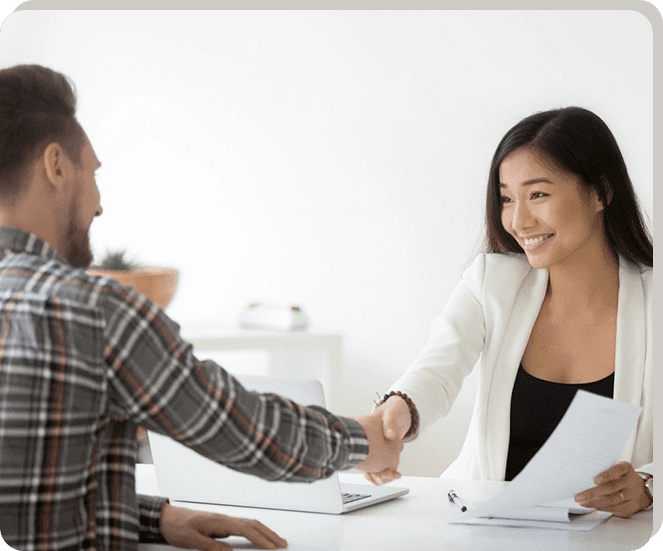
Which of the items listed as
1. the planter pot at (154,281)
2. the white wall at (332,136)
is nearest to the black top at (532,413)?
the white wall at (332,136)

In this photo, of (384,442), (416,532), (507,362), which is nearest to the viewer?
(416,532)

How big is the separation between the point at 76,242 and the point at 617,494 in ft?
2.74

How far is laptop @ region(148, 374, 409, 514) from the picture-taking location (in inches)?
45.2

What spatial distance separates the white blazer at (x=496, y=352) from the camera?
1.44 m

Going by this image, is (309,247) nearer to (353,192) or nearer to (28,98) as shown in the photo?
(353,192)

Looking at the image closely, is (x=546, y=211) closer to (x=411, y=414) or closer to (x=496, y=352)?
(x=496, y=352)

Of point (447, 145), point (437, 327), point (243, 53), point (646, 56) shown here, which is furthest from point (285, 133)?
point (646, 56)

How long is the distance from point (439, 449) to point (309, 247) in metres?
0.57

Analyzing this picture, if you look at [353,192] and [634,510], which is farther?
[353,192]

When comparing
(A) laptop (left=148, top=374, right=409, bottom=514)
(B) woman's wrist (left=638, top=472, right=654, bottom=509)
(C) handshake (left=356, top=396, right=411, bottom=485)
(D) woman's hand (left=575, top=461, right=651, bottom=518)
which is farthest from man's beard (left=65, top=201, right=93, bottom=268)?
(B) woman's wrist (left=638, top=472, right=654, bottom=509)

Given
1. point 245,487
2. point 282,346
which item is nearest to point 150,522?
point 245,487

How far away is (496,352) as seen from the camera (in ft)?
5.20

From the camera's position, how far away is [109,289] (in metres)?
0.80

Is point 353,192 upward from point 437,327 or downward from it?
upward
